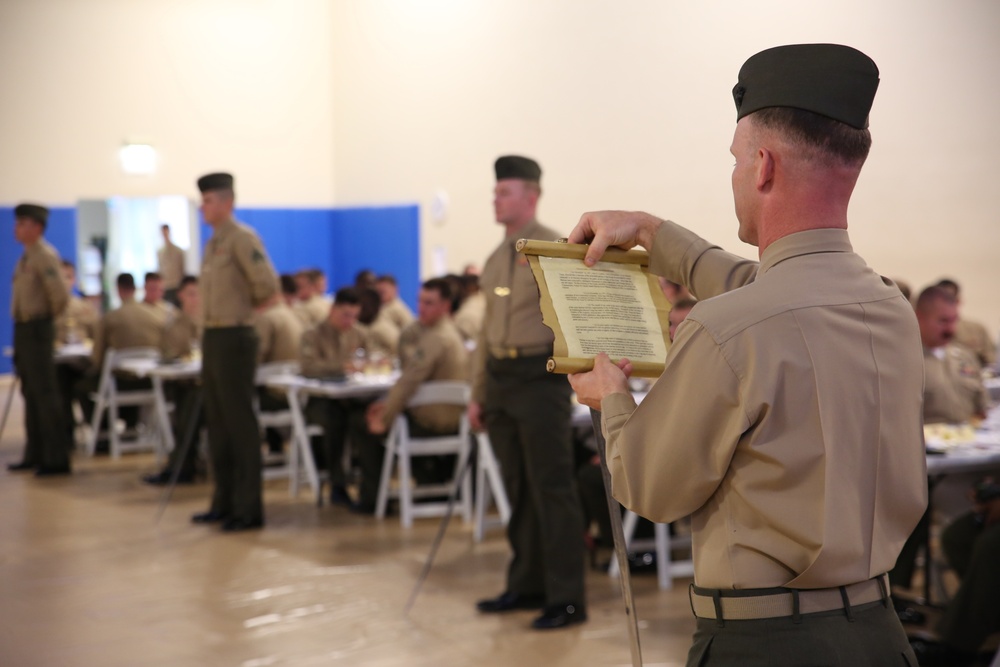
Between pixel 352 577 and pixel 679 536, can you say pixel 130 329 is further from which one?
pixel 679 536

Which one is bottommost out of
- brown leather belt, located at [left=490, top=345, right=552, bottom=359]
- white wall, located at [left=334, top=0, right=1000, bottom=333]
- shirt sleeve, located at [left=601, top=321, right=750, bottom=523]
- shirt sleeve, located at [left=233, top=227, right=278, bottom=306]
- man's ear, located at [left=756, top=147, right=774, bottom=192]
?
brown leather belt, located at [left=490, top=345, right=552, bottom=359]

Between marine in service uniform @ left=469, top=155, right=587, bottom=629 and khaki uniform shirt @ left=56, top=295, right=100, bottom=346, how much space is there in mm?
6414

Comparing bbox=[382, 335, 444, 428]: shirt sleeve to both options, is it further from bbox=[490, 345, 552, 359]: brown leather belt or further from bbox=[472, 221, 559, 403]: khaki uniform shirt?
bbox=[490, 345, 552, 359]: brown leather belt

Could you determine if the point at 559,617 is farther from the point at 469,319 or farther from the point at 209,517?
the point at 469,319

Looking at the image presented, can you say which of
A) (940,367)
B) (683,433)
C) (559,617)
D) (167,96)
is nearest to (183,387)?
(559,617)

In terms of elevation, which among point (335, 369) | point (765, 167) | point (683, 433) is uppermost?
point (765, 167)

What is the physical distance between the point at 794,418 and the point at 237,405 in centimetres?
504

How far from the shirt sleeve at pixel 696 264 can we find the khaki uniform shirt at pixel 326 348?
197 inches

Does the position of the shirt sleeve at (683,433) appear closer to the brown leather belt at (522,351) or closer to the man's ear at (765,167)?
the man's ear at (765,167)

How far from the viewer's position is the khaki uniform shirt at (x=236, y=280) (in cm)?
604

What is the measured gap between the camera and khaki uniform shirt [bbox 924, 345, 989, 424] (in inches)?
179

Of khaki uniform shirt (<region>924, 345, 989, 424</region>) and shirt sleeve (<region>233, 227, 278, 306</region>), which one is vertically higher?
shirt sleeve (<region>233, 227, 278, 306</region>)

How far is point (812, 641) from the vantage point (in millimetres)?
1428

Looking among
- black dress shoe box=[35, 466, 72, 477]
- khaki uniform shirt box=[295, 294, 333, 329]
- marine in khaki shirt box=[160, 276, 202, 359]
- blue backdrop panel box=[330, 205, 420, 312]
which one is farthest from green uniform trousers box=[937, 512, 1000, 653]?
blue backdrop panel box=[330, 205, 420, 312]
